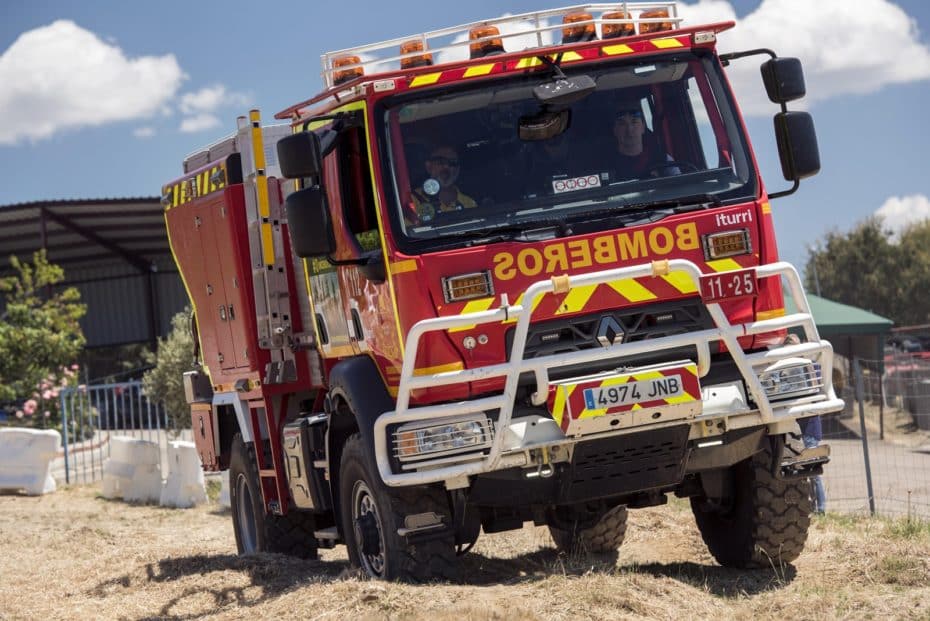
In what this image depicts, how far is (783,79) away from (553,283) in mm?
1803

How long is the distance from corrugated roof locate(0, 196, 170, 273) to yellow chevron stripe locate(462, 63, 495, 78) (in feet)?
85.6

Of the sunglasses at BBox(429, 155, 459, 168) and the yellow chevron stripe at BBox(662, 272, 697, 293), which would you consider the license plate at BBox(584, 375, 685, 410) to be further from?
the sunglasses at BBox(429, 155, 459, 168)

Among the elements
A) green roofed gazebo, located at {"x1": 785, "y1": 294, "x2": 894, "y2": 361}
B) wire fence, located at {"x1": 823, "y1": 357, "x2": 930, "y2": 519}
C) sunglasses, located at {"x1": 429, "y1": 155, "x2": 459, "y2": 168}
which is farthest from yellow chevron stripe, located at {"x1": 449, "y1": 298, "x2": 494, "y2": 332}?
green roofed gazebo, located at {"x1": 785, "y1": 294, "x2": 894, "y2": 361}

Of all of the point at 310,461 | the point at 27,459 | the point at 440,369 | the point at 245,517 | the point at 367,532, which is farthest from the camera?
the point at 27,459

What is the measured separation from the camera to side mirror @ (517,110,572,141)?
7066mm

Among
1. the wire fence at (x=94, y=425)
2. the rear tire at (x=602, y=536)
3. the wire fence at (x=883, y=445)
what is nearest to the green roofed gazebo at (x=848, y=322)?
the wire fence at (x=883, y=445)

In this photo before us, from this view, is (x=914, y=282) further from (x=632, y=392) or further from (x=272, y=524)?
(x=632, y=392)

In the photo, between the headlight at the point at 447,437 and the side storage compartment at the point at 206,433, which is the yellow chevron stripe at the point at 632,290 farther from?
the side storage compartment at the point at 206,433

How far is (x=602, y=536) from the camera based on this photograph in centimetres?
965

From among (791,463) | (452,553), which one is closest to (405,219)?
(452,553)

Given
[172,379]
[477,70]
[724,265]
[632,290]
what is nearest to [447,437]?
[632,290]

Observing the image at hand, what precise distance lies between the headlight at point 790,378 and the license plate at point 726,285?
472mm

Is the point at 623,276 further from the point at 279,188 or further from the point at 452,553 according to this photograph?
the point at 279,188

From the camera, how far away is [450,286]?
6.66 metres
